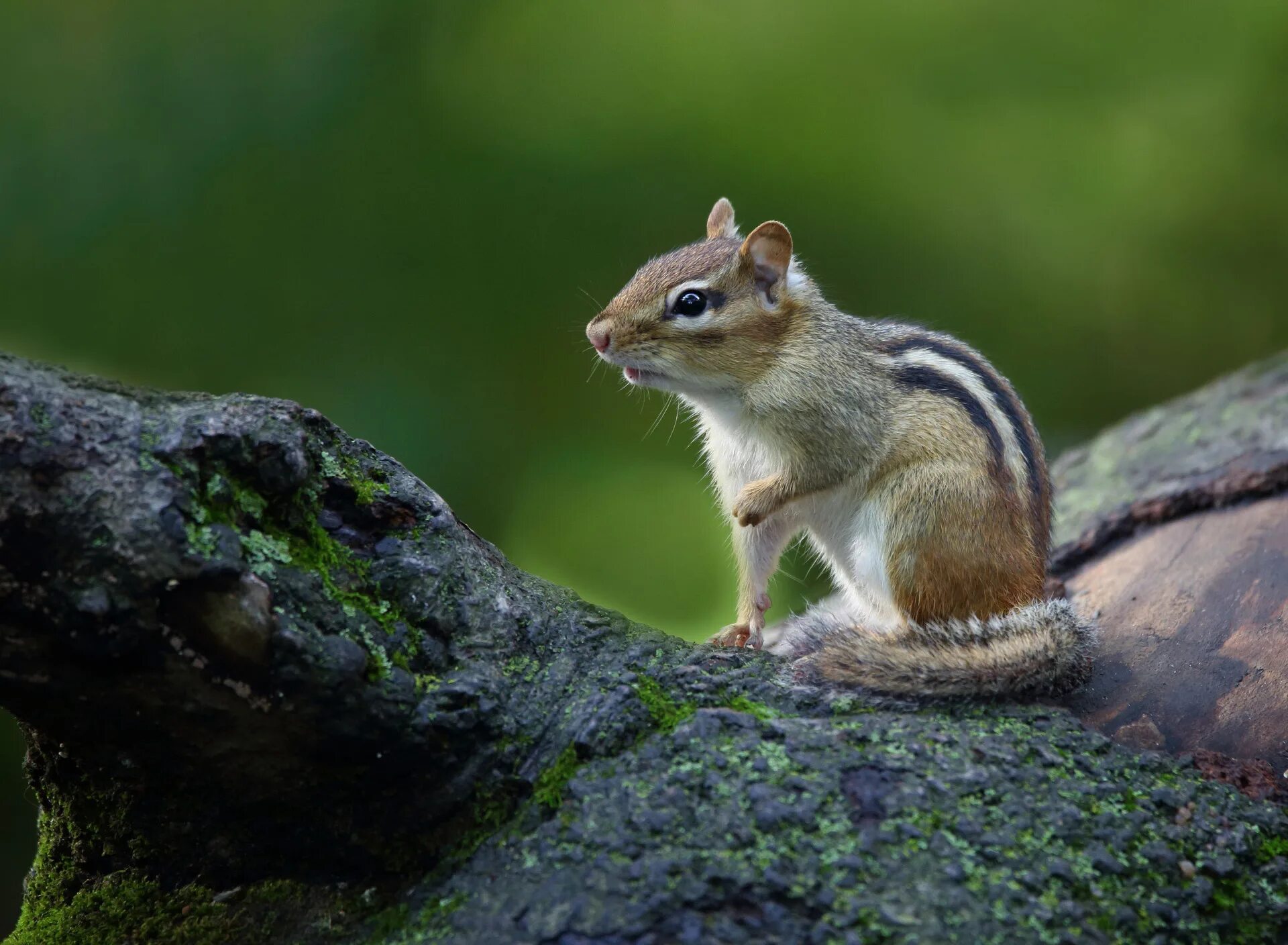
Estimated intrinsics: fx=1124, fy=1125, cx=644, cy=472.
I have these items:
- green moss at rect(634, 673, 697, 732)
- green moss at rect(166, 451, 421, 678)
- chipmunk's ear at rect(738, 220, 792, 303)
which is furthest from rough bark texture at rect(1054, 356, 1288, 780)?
green moss at rect(166, 451, 421, 678)

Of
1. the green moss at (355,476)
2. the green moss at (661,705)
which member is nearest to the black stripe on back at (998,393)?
the green moss at (661,705)

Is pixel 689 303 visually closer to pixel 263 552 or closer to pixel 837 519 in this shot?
pixel 837 519

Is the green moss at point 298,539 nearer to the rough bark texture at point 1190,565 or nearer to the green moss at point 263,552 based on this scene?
the green moss at point 263,552

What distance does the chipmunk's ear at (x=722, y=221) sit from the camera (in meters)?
3.12

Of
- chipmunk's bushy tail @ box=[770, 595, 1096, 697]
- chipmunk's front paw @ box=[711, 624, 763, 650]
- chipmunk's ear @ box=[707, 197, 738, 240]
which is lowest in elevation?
chipmunk's bushy tail @ box=[770, 595, 1096, 697]

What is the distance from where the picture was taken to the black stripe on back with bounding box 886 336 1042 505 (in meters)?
2.53

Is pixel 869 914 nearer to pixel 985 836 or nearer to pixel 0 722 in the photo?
pixel 985 836

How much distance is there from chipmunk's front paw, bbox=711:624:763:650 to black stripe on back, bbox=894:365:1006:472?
67 cm

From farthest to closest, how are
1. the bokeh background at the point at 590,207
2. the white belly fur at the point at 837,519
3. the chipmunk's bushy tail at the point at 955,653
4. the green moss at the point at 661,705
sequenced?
the bokeh background at the point at 590,207 → the white belly fur at the point at 837,519 → the chipmunk's bushy tail at the point at 955,653 → the green moss at the point at 661,705

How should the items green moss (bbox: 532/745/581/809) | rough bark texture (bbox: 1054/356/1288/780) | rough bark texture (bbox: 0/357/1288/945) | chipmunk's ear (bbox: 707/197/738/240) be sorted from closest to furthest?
rough bark texture (bbox: 0/357/1288/945) < green moss (bbox: 532/745/581/809) < rough bark texture (bbox: 1054/356/1288/780) < chipmunk's ear (bbox: 707/197/738/240)

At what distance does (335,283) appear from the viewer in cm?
387

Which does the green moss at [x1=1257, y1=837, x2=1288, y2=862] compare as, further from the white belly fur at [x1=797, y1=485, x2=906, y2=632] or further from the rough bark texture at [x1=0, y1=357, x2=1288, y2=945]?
the white belly fur at [x1=797, y1=485, x2=906, y2=632]

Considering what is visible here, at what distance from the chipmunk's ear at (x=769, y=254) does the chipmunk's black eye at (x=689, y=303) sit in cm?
16

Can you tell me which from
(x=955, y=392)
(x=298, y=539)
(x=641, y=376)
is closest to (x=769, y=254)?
(x=641, y=376)
